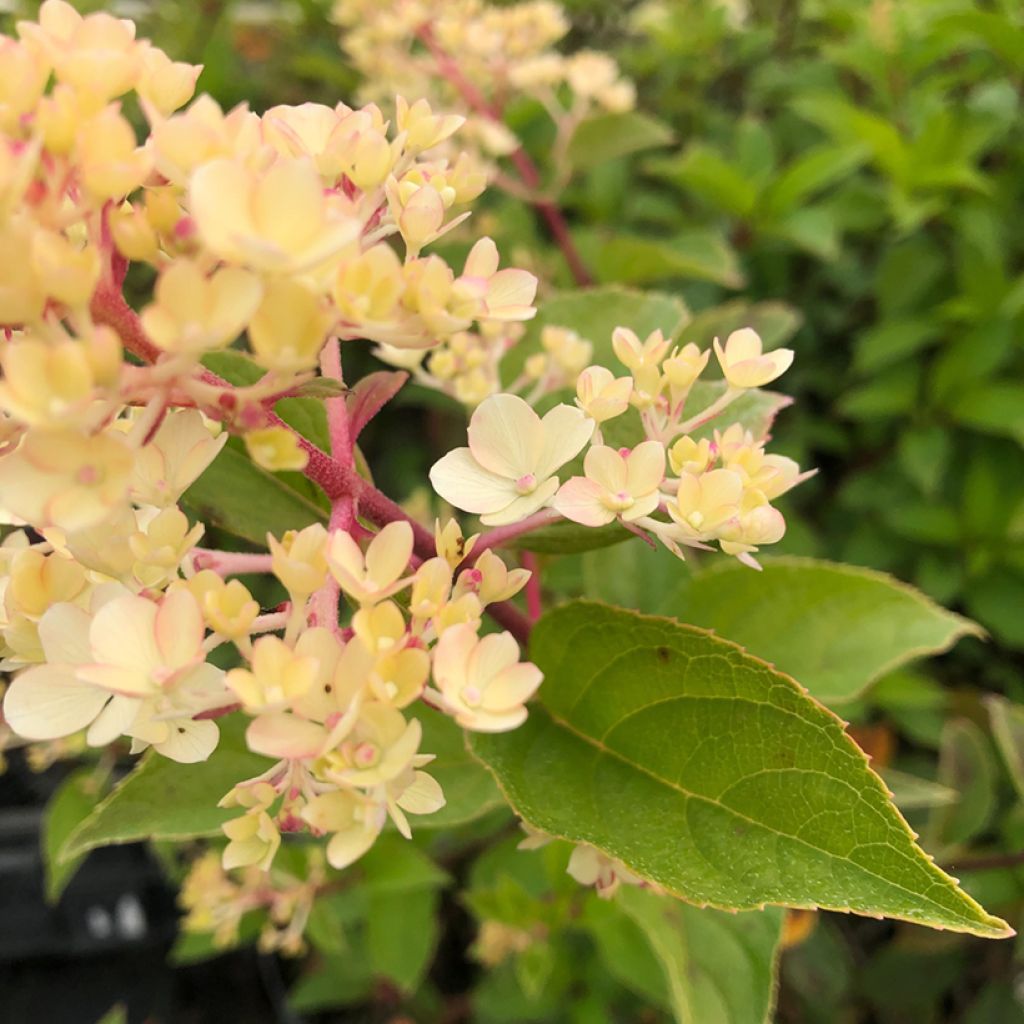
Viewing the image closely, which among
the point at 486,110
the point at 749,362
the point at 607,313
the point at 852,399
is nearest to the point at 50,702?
the point at 749,362

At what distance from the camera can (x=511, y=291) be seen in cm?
48

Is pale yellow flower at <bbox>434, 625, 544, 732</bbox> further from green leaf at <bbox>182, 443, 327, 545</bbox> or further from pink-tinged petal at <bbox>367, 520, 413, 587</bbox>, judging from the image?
green leaf at <bbox>182, 443, 327, 545</bbox>

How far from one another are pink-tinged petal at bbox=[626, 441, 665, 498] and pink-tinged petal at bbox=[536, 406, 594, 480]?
0.03m

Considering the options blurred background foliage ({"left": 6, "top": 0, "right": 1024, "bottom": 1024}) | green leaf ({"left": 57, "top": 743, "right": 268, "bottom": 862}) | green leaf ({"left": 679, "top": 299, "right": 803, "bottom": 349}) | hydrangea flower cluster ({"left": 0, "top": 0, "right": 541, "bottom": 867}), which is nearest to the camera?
hydrangea flower cluster ({"left": 0, "top": 0, "right": 541, "bottom": 867})

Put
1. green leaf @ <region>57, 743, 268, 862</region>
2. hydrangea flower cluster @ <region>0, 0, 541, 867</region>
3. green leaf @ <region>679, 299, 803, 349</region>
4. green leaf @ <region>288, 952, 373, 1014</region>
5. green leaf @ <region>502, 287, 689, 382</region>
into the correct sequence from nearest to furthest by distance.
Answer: hydrangea flower cluster @ <region>0, 0, 541, 867</region>
green leaf @ <region>57, 743, 268, 862</region>
green leaf @ <region>502, 287, 689, 382</region>
green leaf @ <region>679, 299, 803, 349</region>
green leaf @ <region>288, 952, 373, 1014</region>

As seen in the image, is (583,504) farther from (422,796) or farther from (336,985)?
(336,985)

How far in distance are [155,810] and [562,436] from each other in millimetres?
367

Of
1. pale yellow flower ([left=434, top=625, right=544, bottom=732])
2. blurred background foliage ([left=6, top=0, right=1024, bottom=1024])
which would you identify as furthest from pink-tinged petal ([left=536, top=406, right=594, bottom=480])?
blurred background foliage ([left=6, top=0, right=1024, bottom=1024])

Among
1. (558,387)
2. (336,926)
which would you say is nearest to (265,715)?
(558,387)

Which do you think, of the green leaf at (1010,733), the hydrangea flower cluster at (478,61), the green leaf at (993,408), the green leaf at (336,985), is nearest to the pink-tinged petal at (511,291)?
the hydrangea flower cluster at (478,61)

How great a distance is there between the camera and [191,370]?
1.26 feet

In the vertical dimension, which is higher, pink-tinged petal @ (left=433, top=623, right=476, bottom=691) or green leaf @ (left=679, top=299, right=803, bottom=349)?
pink-tinged petal @ (left=433, top=623, right=476, bottom=691)

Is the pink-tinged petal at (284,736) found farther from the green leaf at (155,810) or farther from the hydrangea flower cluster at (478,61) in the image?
the hydrangea flower cluster at (478,61)

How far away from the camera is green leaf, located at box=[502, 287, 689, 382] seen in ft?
2.68
